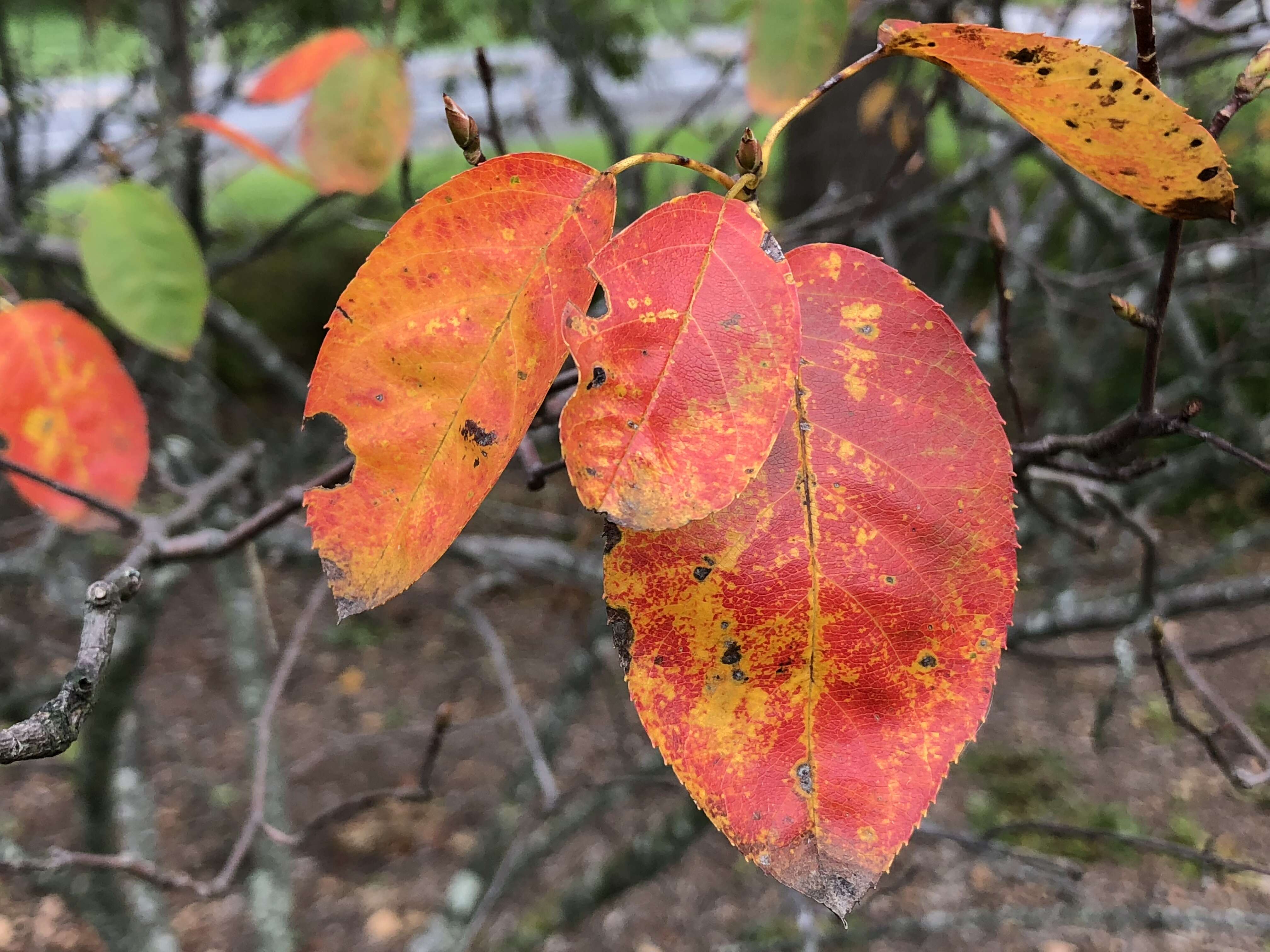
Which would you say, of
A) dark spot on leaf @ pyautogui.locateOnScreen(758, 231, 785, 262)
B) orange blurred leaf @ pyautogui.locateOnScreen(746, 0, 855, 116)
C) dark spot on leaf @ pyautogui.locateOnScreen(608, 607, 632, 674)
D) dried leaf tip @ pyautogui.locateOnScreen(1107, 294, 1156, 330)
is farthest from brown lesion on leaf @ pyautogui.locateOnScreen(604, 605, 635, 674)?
orange blurred leaf @ pyautogui.locateOnScreen(746, 0, 855, 116)

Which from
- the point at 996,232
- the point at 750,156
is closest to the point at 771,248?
the point at 750,156

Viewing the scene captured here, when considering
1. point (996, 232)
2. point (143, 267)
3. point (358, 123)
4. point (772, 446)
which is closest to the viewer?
point (772, 446)

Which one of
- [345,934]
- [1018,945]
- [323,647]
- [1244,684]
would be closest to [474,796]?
[345,934]

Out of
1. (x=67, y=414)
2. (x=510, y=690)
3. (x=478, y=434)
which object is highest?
(x=478, y=434)

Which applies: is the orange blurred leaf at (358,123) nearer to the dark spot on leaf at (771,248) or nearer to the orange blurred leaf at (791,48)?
the orange blurred leaf at (791,48)

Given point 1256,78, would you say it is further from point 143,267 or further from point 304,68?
point 304,68

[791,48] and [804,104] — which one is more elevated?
[804,104]

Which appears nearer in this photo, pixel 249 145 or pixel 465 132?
pixel 465 132
